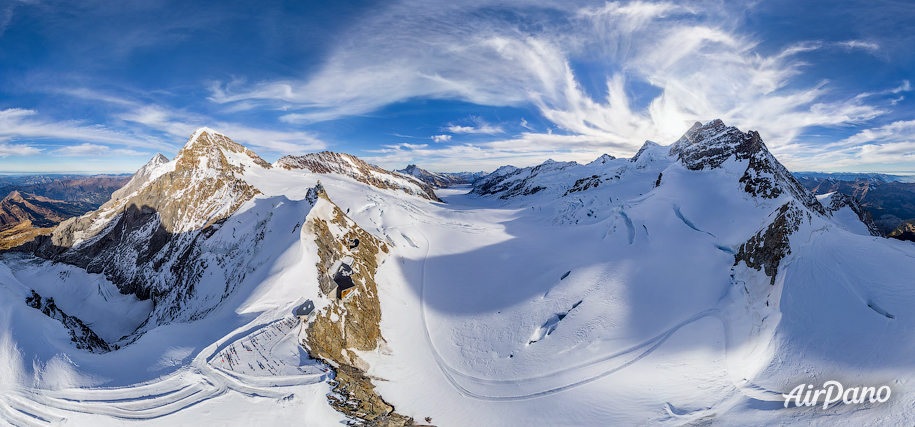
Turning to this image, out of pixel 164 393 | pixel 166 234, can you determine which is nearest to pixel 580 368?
pixel 164 393

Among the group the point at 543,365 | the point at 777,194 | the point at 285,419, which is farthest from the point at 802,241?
the point at 285,419

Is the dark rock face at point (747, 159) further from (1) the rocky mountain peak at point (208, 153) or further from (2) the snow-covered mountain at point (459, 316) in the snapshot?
(1) the rocky mountain peak at point (208, 153)

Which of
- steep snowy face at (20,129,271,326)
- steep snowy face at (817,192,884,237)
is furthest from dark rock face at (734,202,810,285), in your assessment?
steep snowy face at (20,129,271,326)

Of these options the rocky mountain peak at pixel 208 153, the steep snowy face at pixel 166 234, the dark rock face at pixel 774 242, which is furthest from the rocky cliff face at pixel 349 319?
the rocky mountain peak at pixel 208 153

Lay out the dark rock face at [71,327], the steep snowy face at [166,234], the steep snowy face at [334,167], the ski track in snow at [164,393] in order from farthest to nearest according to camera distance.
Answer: the steep snowy face at [334,167], the steep snowy face at [166,234], the dark rock face at [71,327], the ski track in snow at [164,393]

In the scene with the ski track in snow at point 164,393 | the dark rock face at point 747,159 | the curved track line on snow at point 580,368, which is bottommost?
the curved track line on snow at point 580,368

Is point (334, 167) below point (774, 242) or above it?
above
